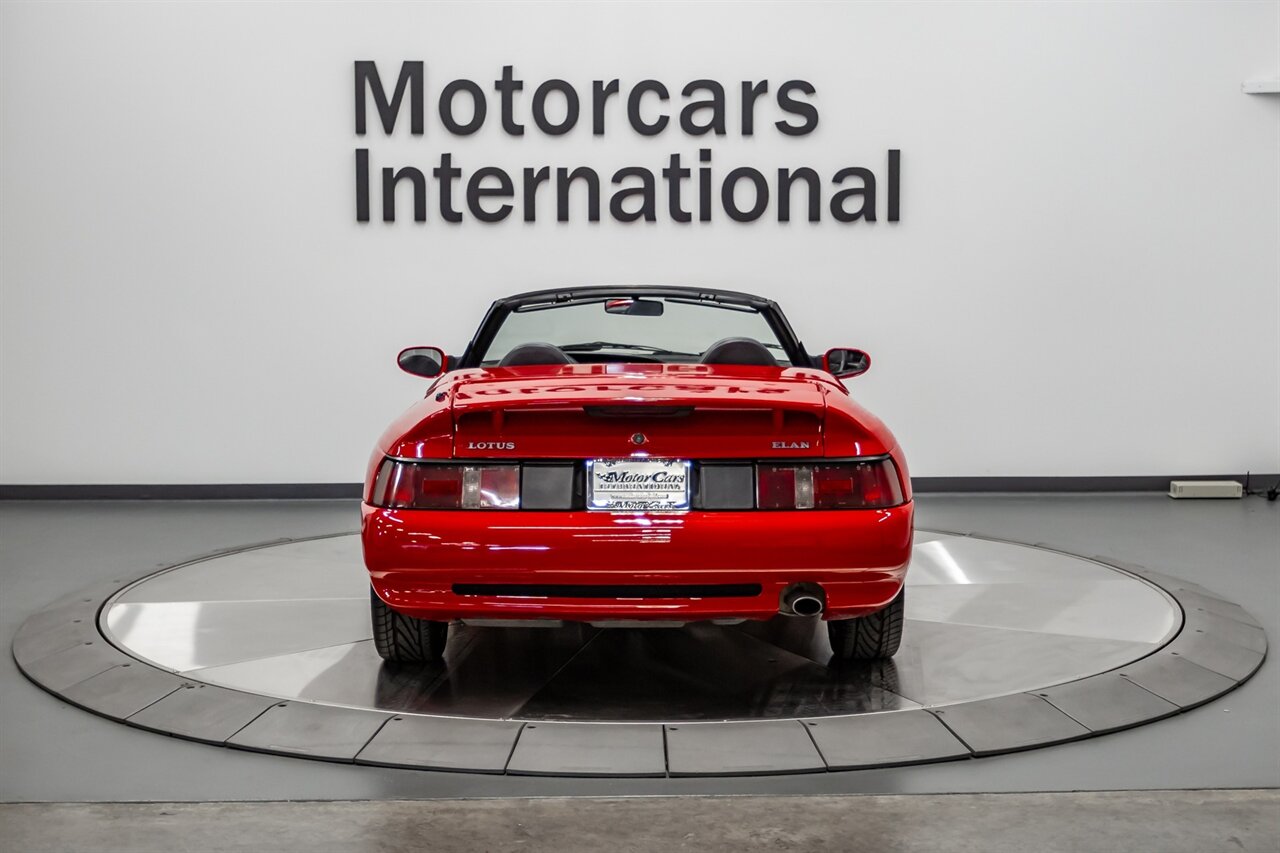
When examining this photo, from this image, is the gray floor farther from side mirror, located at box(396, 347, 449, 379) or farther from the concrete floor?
side mirror, located at box(396, 347, 449, 379)

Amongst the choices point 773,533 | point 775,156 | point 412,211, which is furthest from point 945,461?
point 773,533

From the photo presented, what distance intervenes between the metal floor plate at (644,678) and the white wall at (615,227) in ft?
9.30

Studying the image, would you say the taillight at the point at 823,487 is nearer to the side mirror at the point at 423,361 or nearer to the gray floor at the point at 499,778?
the gray floor at the point at 499,778

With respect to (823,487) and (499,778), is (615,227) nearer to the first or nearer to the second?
(823,487)

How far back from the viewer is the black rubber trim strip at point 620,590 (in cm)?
310

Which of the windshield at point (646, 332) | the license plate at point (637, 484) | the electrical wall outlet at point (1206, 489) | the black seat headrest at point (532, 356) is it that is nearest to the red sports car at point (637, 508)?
the license plate at point (637, 484)

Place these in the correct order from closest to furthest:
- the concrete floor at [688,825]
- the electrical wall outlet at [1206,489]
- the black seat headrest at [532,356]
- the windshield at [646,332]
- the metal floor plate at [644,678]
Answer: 1. the concrete floor at [688,825]
2. the metal floor plate at [644,678]
3. the black seat headrest at [532,356]
4. the windshield at [646,332]
5. the electrical wall outlet at [1206,489]

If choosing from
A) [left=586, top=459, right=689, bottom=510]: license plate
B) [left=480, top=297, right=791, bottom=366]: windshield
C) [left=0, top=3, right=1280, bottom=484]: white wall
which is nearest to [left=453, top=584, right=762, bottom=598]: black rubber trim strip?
[left=586, top=459, right=689, bottom=510]: license plate

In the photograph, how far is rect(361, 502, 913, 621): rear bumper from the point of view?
10.0ft

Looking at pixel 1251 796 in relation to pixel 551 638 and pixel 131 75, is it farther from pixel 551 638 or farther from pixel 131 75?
pixel 131 75

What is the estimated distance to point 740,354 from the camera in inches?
155

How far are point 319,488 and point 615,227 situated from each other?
247 cm

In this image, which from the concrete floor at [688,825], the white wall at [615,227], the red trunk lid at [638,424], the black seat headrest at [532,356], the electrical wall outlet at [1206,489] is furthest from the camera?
the electrical wall outlet at [1206,489]

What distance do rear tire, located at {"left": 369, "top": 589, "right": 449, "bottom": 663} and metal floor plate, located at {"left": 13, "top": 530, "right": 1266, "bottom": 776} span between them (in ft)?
0.20
